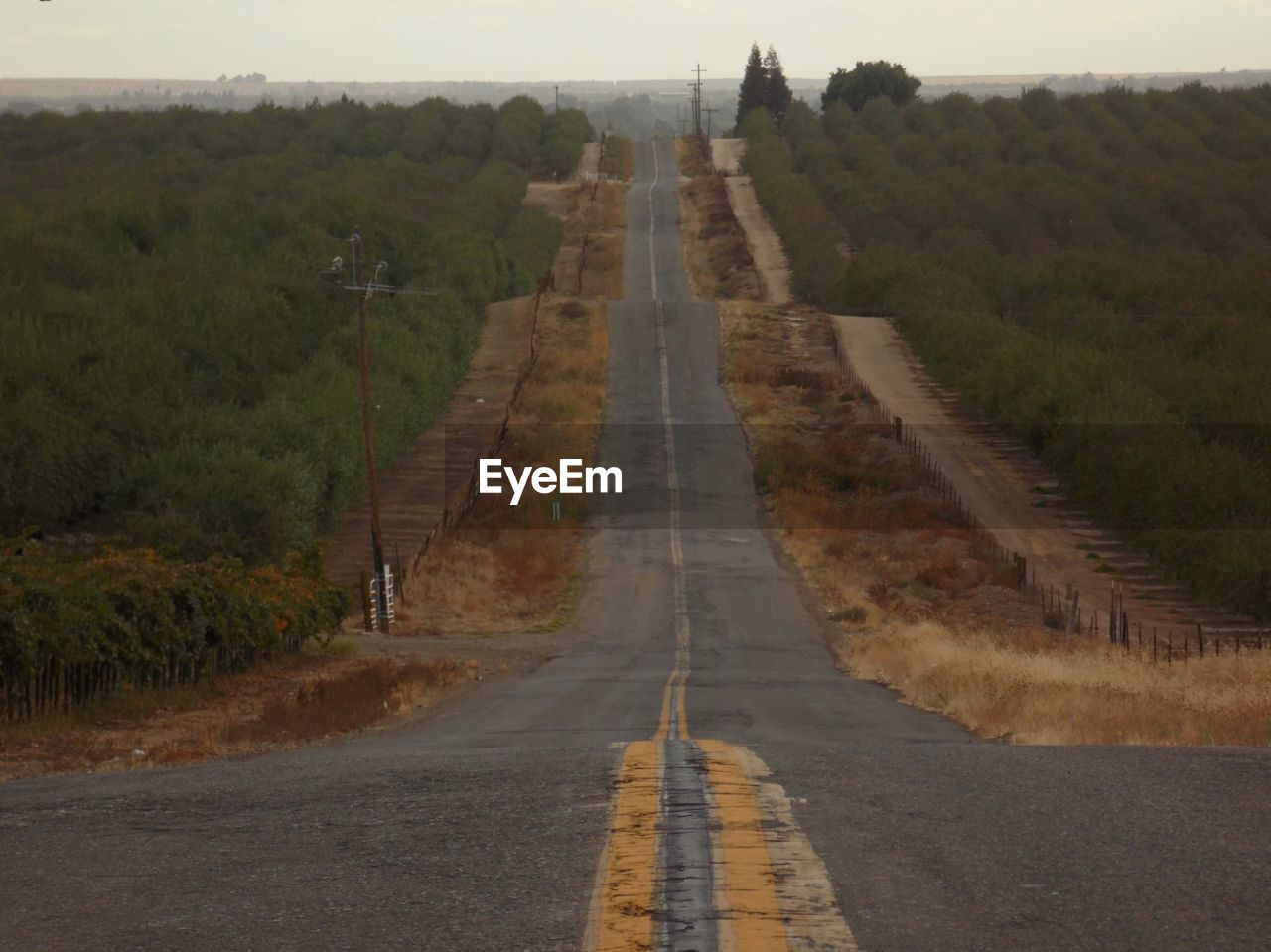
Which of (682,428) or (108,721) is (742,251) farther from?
(108,721)

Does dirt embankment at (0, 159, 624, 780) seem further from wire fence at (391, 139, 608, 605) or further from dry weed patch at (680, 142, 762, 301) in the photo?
dry weed patch at (680, 142, 762, 301)

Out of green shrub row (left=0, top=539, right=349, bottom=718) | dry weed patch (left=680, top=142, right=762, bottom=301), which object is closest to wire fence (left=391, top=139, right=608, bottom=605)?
dry weed patch (left=680, top=142, right=762, bottom=301)

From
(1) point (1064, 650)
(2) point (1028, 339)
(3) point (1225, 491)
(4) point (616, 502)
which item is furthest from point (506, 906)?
(2) point (1028, 339)

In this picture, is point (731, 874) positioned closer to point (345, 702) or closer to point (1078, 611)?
point (345, 702)

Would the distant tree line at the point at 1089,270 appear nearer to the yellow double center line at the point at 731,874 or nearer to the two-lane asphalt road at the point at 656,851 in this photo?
the two-lane asphalt road at the point at 656,851

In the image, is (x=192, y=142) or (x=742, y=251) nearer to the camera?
(x=742, y=251)

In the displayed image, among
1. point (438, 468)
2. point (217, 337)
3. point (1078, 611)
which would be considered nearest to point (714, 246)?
point (438, 468)
